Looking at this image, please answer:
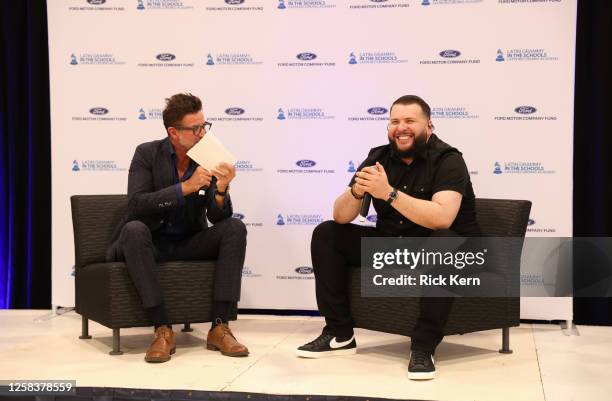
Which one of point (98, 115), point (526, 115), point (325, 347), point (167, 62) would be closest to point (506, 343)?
point (325, 347)

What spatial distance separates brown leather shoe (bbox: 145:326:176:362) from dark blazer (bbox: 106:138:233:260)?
427 mm

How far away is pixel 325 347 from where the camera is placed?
3477 mm

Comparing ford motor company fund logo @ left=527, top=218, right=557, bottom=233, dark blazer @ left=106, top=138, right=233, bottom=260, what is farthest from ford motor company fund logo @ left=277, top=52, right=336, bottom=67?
ford motor company fund logo @ left=527, top=218, right=557, bottom=233

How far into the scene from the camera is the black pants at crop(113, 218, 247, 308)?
11.1 feet

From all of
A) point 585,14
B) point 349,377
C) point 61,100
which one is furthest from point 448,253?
point 61,100

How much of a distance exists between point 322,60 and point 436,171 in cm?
130

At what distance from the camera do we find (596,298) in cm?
434

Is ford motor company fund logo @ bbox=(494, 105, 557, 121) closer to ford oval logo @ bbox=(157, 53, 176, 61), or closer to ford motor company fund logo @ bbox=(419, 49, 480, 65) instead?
ford motor company fund logo @ bbox=(419, 49, 480, 65)

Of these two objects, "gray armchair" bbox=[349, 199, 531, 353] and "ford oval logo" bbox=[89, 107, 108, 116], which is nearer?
"gray armchair" bbox=[349, 199, 531, 353]

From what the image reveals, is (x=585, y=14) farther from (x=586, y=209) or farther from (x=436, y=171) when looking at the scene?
(x=436, y=171)

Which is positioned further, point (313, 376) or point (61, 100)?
point (61, 100)

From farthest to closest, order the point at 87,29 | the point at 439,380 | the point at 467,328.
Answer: the point at 87,29
the point at 467,328
the point at 439,380

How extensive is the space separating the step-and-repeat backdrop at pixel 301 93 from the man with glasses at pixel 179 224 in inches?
33.7

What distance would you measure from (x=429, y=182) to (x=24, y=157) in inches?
109
